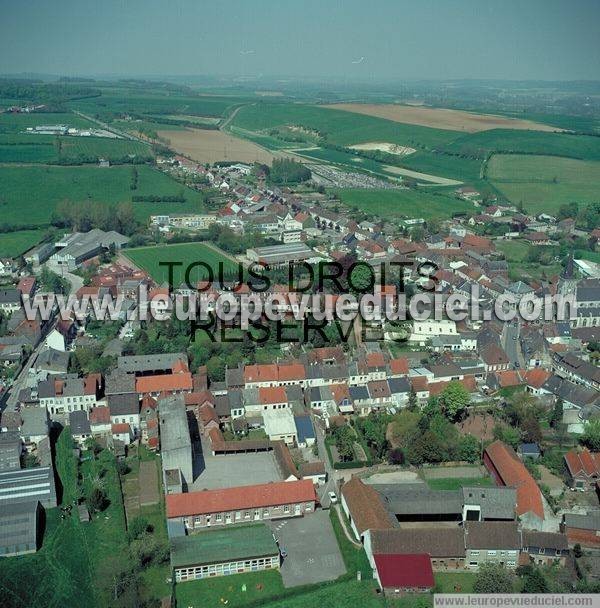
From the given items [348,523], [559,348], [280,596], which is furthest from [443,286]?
[280,596]

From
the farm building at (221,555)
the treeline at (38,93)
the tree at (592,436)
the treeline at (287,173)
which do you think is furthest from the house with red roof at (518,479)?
the treeline at (38,93)

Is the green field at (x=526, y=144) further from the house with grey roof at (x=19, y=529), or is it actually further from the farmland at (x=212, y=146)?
the house with grey roof at (x=19, y=529)

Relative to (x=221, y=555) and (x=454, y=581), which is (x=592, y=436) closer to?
(x=454, y=581)

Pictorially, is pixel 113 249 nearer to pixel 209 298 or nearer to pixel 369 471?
pixel 209 298

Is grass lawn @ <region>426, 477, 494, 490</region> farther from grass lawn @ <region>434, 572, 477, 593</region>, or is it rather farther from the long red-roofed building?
the long red-roofed building

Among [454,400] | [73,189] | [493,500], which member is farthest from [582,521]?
[73,189]

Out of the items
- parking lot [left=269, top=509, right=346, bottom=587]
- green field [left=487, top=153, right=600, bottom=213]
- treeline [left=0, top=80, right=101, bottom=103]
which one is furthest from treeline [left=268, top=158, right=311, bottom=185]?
treeline [left=0, top=80, right=101, bottom=103]
